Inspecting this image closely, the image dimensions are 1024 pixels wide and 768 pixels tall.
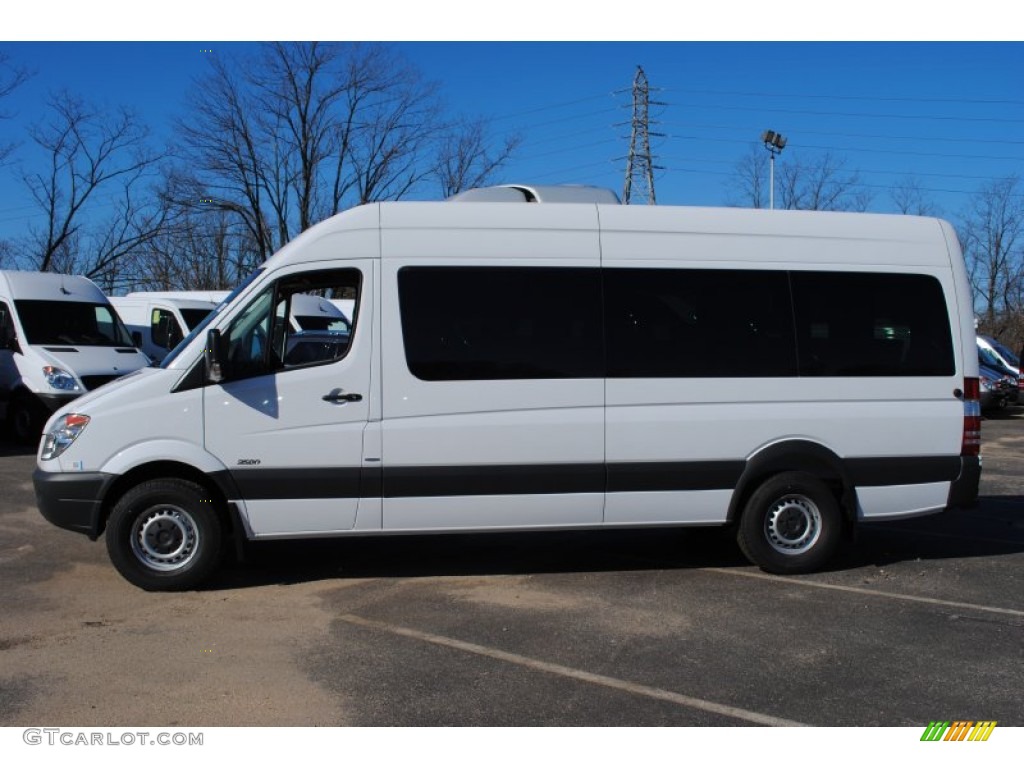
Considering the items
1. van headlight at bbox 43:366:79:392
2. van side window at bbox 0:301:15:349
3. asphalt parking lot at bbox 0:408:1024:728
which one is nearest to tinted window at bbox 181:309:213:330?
van side window at bbox 0:301:15:349

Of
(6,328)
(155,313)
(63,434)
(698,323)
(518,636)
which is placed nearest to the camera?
(518,636)

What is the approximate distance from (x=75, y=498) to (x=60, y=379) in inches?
308

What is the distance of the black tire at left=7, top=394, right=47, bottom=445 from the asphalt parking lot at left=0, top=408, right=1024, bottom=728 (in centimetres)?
590

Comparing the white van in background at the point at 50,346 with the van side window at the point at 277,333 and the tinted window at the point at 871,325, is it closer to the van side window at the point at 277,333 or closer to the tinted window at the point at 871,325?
the van side window at the point at 277,333

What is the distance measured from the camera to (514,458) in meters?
6.74

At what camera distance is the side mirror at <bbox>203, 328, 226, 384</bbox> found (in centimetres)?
646

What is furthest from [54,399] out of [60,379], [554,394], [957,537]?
[957,537]

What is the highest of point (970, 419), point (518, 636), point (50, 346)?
point (50, 346)

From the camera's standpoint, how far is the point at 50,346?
13.9 metres

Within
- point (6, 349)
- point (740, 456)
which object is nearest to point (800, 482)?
point (740, 456)

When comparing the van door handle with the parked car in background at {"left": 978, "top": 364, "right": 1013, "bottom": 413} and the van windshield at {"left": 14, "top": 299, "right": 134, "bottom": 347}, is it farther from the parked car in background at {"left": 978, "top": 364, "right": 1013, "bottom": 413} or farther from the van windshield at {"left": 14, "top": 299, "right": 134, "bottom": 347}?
the parked car in background at {"left": 978, "top": 364, "right": 1013, "bottom": 413}

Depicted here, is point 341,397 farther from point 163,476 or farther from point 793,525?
point 793,525

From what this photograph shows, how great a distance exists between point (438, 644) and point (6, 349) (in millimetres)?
11169

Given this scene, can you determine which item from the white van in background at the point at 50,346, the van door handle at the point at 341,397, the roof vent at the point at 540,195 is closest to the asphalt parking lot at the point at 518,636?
the van door handle at the point at 341,397
